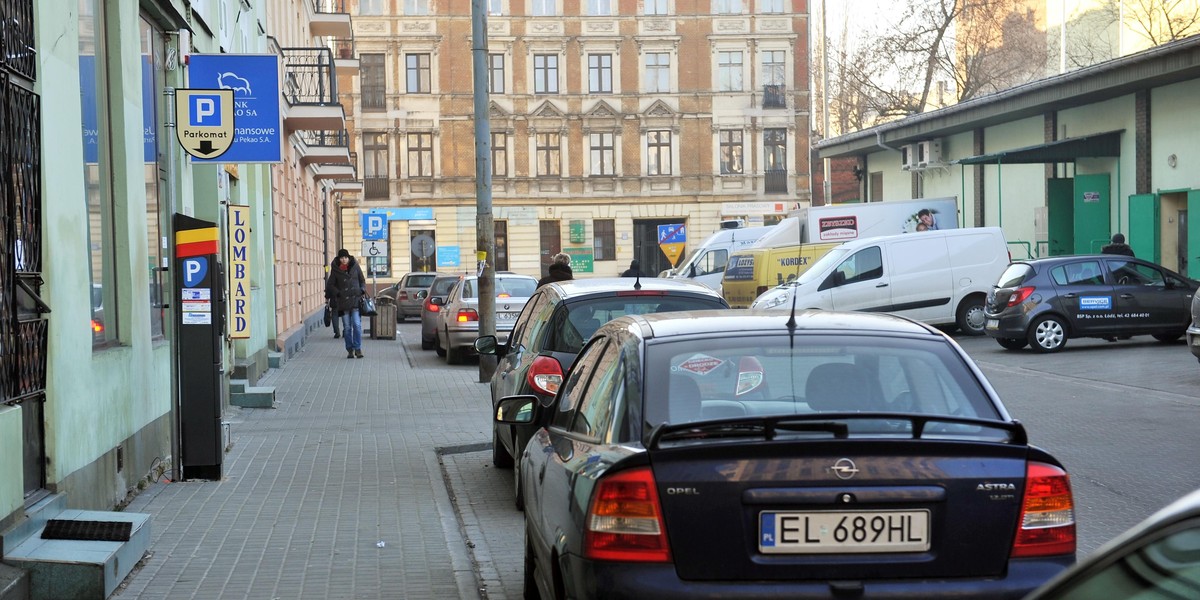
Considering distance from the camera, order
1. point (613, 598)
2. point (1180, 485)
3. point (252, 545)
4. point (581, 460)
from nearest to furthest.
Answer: point (613, 598)
point (581, 460)
point (252, 545)
point (1180, 485)

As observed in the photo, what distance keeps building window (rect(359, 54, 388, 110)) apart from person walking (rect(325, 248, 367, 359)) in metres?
36.2

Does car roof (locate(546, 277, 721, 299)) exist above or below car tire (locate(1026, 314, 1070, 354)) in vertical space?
above

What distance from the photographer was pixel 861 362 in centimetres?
483

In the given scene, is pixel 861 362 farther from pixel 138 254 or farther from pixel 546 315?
pixel 138 254

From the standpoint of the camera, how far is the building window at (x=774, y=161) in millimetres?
63375

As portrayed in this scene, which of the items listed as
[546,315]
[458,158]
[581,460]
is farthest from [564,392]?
[458,158]

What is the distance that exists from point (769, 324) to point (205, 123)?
6.93 m

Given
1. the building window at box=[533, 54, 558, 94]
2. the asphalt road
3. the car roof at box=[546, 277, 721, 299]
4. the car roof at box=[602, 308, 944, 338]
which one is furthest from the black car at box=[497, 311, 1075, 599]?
the building window at box=[533, 54, 558, 94]

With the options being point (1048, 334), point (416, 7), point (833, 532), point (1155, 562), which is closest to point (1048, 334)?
point (1048, 334)

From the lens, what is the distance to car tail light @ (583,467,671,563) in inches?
162

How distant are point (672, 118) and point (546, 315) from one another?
178 ft

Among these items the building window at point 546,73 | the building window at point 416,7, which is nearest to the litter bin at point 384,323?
the building window at point 546,73

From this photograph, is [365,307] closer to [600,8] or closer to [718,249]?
[718,249]

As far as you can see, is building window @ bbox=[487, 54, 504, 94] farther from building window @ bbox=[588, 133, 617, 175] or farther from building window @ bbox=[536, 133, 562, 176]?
building window @ bbox=[588, 133, 617, 175]
